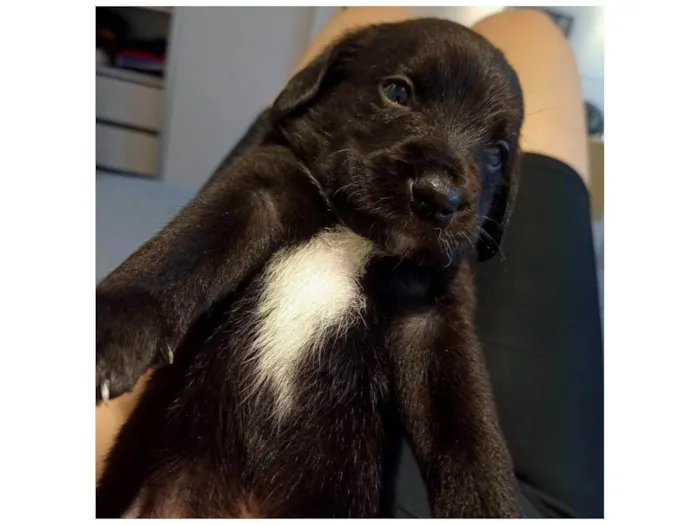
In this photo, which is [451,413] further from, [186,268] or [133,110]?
[133,110]

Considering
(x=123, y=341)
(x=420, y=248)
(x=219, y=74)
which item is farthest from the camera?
(x=219, y=74)

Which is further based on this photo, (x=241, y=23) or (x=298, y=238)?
(x=241, y=23)

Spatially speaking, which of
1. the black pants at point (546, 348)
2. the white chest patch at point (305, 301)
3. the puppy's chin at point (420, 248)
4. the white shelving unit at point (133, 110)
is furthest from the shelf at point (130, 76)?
the puppy's chin at point (420, 248)

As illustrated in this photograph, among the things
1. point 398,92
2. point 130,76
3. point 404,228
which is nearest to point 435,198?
point 404,228

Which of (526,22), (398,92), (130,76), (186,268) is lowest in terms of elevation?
(186,268)
